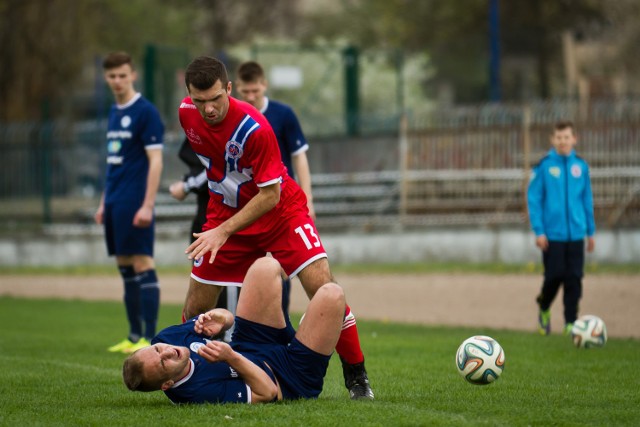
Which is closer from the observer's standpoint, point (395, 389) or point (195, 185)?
point (395, 389)

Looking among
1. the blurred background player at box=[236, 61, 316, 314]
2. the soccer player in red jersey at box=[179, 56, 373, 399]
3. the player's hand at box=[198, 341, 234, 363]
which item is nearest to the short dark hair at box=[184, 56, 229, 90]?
the soccer player in red jersey at box=[179, 56, 373, 399]

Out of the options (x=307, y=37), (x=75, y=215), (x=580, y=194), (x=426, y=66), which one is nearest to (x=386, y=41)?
(x=426, y=66)

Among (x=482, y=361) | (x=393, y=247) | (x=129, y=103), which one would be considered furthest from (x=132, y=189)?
(x=393, y=247)

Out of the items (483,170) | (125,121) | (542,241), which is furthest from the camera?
(483,170)

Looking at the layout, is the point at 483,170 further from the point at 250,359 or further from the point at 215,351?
the point at 215,351

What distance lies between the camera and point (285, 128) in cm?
1016

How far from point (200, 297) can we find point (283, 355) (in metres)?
1.15

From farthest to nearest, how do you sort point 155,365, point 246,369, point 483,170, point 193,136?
point 483,170 → point 193,136 → point 246,369 → point 155,365

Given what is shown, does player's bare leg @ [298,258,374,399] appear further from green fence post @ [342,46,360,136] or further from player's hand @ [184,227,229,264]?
green fence post @ [342,46,360,136]

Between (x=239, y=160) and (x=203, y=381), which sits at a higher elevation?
(x=239, y=160)

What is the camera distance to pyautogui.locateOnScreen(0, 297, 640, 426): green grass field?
21.6ft

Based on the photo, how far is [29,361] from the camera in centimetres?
1007

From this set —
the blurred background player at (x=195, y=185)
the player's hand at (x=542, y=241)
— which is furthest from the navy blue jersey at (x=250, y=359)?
the player's hand at (x=542, y=241)

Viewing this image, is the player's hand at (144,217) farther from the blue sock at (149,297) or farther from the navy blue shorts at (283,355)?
the navy blue shorts at (283,355)
